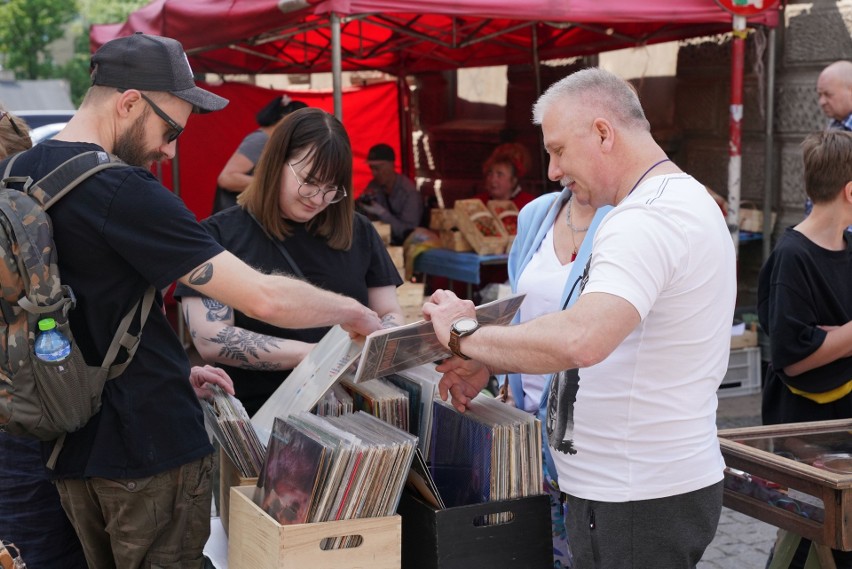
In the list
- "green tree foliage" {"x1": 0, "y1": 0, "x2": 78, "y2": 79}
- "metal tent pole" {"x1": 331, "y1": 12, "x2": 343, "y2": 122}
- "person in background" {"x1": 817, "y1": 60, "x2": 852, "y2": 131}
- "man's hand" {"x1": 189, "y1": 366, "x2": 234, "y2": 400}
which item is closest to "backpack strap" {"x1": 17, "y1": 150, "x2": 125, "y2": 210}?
"man's hand" {"x1": 189, "y1": 366, "x2": 234, "y2": 400}

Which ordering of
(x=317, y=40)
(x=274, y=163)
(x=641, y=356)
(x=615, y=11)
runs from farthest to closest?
1. (x=317, y=40)
2. (x=615, y=11)
3. (x=274, y=163)
4. (x=641, y=356)

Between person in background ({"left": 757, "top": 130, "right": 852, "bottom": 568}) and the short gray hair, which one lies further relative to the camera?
person in background ({"left": 757, "top": 130, "right": 852, "bottom": 568})

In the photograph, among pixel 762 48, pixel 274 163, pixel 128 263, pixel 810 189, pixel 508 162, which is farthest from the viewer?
pixel 508 162

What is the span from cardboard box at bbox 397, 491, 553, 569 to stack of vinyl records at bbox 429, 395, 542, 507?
0.04m

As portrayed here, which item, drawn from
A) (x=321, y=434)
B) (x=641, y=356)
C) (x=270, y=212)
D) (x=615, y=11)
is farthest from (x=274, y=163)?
(x=615, y=11)

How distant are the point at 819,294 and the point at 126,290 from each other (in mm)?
2333

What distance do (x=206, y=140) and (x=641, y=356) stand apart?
8.23 m

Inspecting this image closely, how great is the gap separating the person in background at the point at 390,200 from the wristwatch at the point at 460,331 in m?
6.24

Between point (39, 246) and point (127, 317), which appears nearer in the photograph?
point (39, 246)

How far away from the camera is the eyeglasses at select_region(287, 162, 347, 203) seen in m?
3.01

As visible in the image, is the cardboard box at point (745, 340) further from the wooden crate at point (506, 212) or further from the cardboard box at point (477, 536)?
the cardboard box at point (477, 536)

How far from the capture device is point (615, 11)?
6.27 meters

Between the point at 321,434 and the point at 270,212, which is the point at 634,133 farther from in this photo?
the point at 270,212

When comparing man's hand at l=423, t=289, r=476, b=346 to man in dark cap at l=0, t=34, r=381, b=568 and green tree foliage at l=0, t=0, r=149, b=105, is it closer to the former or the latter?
man in dark cap at l=0, t=34, r=381, b=568
